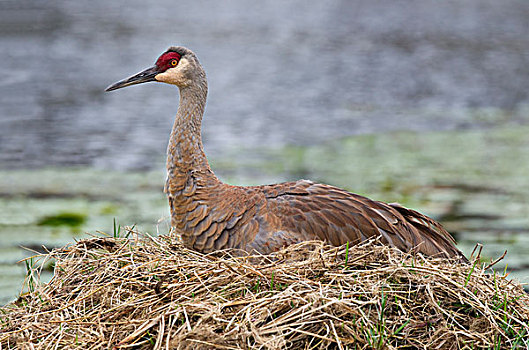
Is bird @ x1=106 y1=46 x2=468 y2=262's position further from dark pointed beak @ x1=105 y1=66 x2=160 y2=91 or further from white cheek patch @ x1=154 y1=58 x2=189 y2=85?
dark pointed beak @ x1=105 y1=66 x2=160 y2=91

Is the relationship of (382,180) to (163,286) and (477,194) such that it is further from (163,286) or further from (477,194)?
(163,286)

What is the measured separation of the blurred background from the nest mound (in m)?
1.93

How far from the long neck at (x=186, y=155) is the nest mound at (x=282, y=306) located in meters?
0.74

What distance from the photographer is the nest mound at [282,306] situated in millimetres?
3020

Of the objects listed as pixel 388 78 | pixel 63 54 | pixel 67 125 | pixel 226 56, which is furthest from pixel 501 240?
pixel 63 54

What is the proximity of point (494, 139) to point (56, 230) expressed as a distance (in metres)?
6.47

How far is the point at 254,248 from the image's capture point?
3.93 m

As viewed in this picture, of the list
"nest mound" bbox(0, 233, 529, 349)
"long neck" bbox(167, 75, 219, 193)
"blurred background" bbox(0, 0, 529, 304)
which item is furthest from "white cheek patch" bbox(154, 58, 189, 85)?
"blurred background" bbox(0, 0, 529, 304)

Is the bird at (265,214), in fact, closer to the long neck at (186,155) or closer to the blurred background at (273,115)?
the long neck at (186,155)

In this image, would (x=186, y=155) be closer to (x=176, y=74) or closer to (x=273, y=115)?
(x=176, y=74)

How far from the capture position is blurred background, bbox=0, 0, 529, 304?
7.08 meters

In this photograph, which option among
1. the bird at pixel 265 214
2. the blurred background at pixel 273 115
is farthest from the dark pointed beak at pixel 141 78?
the blurred background at pixel 273 115

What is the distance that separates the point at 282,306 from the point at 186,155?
152 centimetres

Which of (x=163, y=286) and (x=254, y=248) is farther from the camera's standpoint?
(x=254, y=248)
